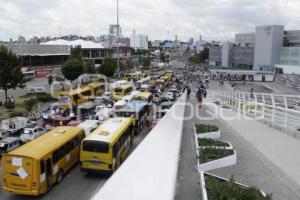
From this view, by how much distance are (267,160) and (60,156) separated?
8.07 meters

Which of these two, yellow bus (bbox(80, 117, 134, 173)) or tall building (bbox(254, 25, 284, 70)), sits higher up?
tall building (bbox(254, 25, 284, 70))

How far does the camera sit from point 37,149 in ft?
43.3

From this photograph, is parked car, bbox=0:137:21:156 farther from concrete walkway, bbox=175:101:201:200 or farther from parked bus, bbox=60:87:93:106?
parked bus, bbox=60:87:93:106

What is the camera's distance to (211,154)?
35.5ft

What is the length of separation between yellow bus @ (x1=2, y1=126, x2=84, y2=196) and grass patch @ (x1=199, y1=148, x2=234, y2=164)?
5.73 m

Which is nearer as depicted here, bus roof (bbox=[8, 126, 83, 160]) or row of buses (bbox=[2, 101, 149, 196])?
row of buses (bbox=[2, 101, 149, 196])

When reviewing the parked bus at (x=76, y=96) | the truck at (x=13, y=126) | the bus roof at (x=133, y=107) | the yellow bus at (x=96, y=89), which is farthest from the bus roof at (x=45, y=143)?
the yellow bus at (x=96, y=89)

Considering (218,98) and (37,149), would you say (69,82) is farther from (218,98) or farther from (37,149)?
(37,149)

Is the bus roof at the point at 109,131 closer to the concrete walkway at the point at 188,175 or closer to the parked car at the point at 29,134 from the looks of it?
the concrete walkway at the point at 188,175

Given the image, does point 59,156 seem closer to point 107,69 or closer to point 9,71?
point 9,71

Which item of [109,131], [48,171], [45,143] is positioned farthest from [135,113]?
[48,171]

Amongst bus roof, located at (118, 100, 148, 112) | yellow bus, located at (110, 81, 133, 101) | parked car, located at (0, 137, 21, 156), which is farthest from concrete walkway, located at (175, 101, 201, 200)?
yellow bus, located at (110, 81, 133, 101)

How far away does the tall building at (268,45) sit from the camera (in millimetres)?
85312

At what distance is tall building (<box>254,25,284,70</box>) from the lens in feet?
280
